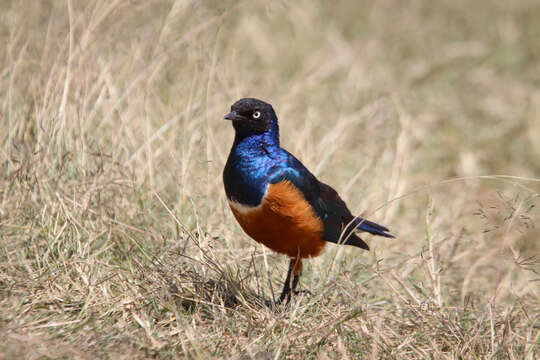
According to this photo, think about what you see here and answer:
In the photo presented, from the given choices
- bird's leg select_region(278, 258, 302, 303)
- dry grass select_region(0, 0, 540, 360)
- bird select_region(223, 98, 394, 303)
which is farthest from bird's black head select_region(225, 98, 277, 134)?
bird's leg select_region(278, 258, 302, 303)

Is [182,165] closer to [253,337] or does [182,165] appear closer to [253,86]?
[253,337]

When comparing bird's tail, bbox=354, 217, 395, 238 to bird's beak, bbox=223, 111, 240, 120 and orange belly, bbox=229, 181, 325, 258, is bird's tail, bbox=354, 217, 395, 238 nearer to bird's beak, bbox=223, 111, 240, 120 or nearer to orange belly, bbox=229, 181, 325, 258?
orange belly, bbox=229, 181, 325, 258

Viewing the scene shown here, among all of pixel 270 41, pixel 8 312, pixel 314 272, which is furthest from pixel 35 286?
pixel 270 41

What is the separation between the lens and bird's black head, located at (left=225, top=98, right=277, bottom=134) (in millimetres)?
3428

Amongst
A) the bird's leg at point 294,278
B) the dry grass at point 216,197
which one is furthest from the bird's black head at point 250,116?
the bird's leg at point 294,278

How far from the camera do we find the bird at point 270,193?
3.34 m

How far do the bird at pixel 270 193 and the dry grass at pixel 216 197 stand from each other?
0.72 ft

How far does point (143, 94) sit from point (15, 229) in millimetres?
1410

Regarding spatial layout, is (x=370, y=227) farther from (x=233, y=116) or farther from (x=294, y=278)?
(x=233, y=116)

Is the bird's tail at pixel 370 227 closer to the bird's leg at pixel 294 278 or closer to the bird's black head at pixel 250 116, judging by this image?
the bird's leg at pixel 294 278

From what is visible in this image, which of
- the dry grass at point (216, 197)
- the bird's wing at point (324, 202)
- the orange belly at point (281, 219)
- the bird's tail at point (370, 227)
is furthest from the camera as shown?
the bird's tail at point (370, 227)

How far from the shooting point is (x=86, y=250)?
3443mm

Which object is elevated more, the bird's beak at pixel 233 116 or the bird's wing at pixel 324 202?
the bird's beak at pixel 233 116

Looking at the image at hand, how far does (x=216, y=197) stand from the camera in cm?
443
